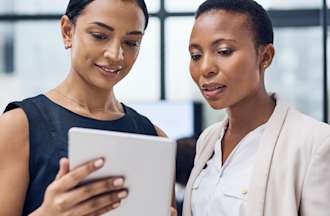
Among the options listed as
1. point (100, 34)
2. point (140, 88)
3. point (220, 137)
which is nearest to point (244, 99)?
point (220, 137)

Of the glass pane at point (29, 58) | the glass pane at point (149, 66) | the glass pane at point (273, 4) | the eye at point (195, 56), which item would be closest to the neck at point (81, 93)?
the eye at point (195, 56)

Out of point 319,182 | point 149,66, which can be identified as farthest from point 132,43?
point 149,66

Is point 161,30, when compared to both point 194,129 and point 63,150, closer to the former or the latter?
point 194,129

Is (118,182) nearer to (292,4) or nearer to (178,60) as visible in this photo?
(178,60)

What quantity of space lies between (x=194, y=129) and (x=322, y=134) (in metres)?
3.01

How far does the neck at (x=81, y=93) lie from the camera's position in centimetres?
136

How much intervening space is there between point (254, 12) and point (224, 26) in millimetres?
98

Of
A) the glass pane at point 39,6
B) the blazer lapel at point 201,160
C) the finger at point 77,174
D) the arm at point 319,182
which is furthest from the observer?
the glass pane at point 39,6

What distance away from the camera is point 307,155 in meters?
1.19

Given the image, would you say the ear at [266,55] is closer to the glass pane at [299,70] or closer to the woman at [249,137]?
the woman at [249,137]

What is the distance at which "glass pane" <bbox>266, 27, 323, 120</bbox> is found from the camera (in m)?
4.49

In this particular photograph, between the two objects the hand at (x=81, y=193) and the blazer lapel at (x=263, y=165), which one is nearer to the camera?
the hand at (x=81, y=193)

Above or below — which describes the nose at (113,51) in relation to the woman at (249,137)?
above

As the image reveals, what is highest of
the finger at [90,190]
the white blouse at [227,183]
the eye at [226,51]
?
the eye at [226,51]
